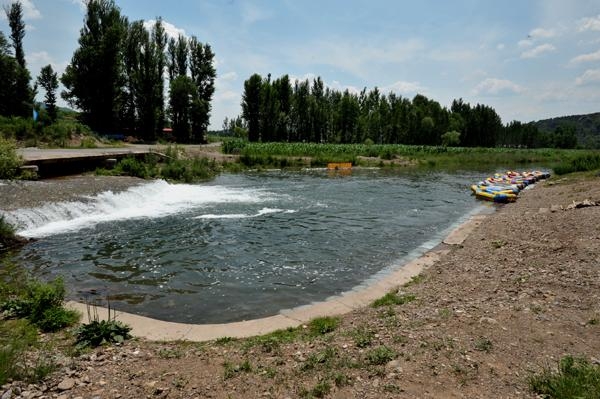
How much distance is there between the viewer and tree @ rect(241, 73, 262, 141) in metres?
77.9

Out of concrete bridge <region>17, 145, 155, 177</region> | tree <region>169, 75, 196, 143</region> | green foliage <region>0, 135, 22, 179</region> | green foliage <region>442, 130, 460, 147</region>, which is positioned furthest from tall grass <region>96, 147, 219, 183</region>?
green foliage <region>442, 130, 460, 147</region>

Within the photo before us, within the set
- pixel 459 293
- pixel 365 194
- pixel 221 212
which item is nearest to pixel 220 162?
pixel 365 194

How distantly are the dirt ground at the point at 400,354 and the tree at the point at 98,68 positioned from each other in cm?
5400

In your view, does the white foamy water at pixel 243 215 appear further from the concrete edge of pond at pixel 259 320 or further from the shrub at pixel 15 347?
the shrub at pixel 15 347

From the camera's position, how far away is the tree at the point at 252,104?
77.9 m

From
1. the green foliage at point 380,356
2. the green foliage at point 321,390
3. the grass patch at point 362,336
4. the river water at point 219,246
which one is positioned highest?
the green foliage at point 380,356

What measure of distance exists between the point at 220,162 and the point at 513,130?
427ft

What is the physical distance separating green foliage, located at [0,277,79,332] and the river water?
123cm

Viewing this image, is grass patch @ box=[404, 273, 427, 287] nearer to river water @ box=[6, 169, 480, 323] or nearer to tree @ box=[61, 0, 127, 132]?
river water @ box=[6, 169, 480, 323]

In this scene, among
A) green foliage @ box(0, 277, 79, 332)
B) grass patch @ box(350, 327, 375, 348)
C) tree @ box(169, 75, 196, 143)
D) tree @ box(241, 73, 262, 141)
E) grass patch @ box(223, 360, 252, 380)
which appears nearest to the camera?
grass patch @ box(223, 360, 252, 380)

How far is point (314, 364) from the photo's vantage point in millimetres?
5184

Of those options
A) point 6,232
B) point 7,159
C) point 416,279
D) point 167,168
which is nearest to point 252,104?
point 167,168

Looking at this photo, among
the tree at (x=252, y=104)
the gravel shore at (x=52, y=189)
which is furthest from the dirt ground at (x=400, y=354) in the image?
the tree at (x=252, y=104)

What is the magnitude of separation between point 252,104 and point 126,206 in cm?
6352
